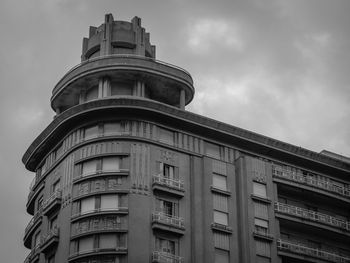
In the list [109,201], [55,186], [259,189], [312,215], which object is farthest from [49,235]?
[312,215]

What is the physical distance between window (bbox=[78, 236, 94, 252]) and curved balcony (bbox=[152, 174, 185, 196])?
7.75 metres

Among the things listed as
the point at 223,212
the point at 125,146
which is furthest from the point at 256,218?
the point at 125,146

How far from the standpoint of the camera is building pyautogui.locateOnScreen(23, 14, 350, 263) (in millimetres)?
79062

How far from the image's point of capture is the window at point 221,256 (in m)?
80.9

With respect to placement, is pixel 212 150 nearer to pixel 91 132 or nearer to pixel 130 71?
pixel 130 71

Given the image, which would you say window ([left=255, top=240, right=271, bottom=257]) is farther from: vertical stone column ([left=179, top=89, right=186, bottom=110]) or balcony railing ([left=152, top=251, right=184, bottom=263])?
vertical stone column ([left=179, top=89, right=186, bottom=110])

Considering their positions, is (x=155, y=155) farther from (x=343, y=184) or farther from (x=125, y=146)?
(x=343, y=184)

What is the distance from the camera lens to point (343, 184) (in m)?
96.1

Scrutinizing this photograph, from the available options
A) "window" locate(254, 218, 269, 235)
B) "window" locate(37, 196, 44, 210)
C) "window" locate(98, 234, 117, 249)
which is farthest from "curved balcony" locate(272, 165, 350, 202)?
"window" locate(37, 196, 44, 210)

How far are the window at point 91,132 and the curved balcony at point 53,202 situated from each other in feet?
19.4

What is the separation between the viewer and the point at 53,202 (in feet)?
275

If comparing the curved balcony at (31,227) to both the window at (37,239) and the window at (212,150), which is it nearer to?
the window at (37,239)

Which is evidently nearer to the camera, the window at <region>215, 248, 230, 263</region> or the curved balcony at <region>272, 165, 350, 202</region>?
the window at <region>215, 248, 230, 263</region>

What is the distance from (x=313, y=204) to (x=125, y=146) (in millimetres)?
22941
